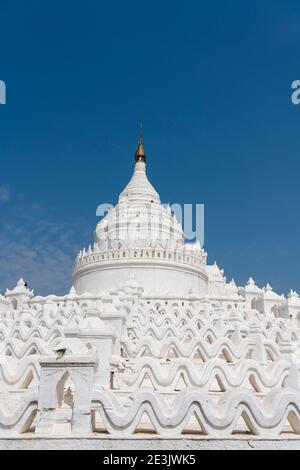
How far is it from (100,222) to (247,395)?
109 ft

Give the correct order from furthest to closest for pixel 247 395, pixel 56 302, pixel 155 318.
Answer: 1. pixel 56 302
2. pixel 155 318
3. pixel 247 395

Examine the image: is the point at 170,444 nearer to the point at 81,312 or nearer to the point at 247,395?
the point at 247,395

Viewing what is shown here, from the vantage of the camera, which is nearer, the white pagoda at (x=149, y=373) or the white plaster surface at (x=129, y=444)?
the white plaster surface at (x=129, y=444)

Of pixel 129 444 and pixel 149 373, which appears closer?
pixel 129 444

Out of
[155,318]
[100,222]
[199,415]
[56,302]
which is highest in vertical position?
[100,222]

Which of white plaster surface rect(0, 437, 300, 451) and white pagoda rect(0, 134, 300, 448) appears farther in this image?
white pagoda rect(0, 134, 300, 448)

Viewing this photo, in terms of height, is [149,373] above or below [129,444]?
above

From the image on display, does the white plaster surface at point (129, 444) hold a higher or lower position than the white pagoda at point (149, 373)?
lower

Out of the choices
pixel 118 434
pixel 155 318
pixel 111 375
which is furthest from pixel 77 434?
pixel 155 318

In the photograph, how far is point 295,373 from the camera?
31.6 ft

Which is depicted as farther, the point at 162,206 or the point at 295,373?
the point at 162,206

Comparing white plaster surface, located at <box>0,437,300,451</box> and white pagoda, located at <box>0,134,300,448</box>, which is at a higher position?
white pagoda, located at <box>0,134,300,448</box>

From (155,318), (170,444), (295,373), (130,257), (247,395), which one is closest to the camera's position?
(170,444)

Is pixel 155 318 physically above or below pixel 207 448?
above
